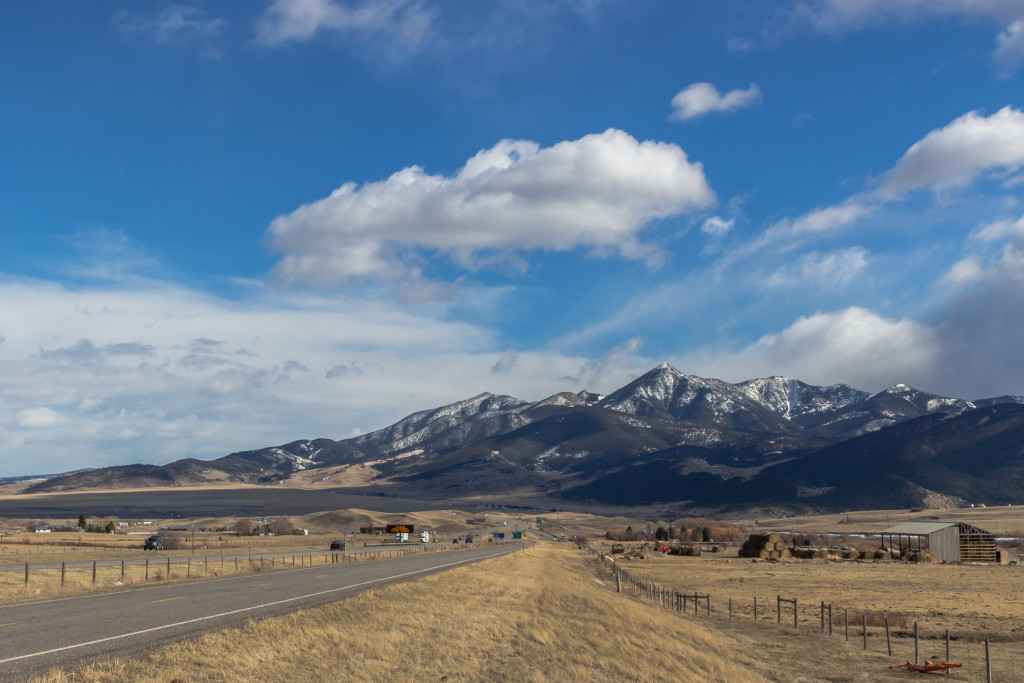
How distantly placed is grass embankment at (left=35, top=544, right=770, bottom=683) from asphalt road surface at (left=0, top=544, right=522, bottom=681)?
4.71 feet

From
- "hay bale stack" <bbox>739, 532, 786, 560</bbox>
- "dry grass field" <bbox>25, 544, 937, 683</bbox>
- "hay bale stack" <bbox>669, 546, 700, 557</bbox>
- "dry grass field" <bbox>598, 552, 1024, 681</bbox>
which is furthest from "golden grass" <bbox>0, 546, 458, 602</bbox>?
"hay bale stack" <bbox>739, 532, 786, 560</bbox>

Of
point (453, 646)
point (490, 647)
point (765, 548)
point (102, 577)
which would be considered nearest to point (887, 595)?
point (490, 647)

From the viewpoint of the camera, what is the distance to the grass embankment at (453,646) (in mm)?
17938

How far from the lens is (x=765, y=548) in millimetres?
104938

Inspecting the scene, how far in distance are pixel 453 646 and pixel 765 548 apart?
90553 millimetres

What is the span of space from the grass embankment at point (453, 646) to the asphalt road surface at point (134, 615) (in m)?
1.43

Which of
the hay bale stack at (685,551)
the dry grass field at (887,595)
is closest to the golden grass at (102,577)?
the dry grass field at (887,595)

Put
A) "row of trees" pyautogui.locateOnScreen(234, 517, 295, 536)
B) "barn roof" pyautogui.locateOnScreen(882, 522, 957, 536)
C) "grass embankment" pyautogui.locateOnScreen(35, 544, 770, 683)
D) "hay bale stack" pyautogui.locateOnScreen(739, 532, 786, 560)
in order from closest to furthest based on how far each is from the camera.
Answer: "grass embankment" pyautogui.locateOnScreen(35, 544, 770, 683)
"barn roof" pyautogui.locateOnScreen(882, 522, 957, 536)
"hay bale stack" pyautogui.locateOnScreen(739, 532, 786, 560)
"row of trees" pyautogui.locateOnScreen(234, 517, 295, 536)

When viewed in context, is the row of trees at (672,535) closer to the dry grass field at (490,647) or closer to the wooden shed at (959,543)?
the wooden shed at (959,543)

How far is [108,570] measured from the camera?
4859 centimetres

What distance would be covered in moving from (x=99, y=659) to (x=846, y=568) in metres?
80.5

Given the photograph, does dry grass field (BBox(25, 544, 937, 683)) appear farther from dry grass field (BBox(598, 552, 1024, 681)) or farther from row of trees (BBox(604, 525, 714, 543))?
row of trees (BBox(604, 525, 714, 543))

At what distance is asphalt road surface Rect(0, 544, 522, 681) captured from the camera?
18.6 m

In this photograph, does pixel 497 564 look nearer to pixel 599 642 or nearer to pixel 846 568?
pixel 599 642
